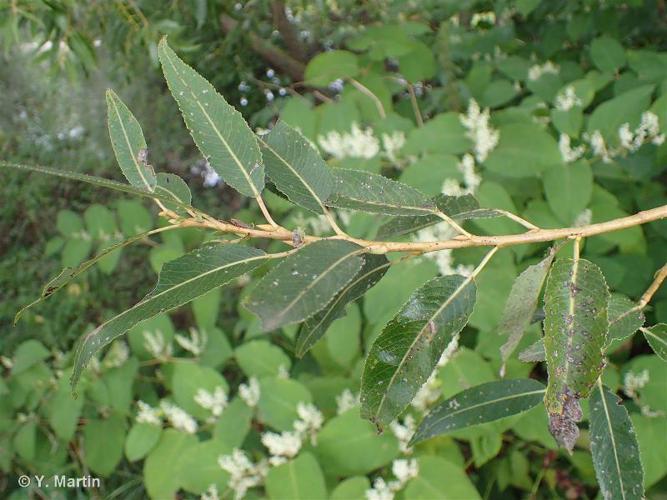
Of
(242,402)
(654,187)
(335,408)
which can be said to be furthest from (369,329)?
(654,187)

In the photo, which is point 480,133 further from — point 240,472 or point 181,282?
point 181,282

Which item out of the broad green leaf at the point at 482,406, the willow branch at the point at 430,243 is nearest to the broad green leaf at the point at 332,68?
the broad green leaf at the point at 482,406

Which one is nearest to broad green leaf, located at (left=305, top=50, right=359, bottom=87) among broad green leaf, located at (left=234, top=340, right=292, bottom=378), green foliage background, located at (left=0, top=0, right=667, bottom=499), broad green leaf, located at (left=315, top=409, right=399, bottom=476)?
green foliage background, located at (left=0, top=0, right=667, bottom=499)

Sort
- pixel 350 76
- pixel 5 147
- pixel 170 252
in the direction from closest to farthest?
pixel 170 252 < pixel 350 76 < pixel 5 147

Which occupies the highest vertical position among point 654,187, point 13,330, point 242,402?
point 654,187

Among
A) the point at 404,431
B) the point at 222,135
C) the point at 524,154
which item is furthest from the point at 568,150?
the point at 222,135

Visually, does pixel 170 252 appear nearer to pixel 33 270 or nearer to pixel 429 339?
pixel 429 339

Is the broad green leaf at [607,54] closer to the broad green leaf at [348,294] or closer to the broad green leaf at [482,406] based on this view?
the broad green leaf at [482,406]

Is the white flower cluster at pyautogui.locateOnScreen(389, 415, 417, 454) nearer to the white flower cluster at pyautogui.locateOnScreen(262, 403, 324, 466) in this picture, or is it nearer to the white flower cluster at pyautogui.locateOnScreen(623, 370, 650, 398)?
the white flower cluster at pyautogui.locateOnScreen(262, 403, 324, 466)
